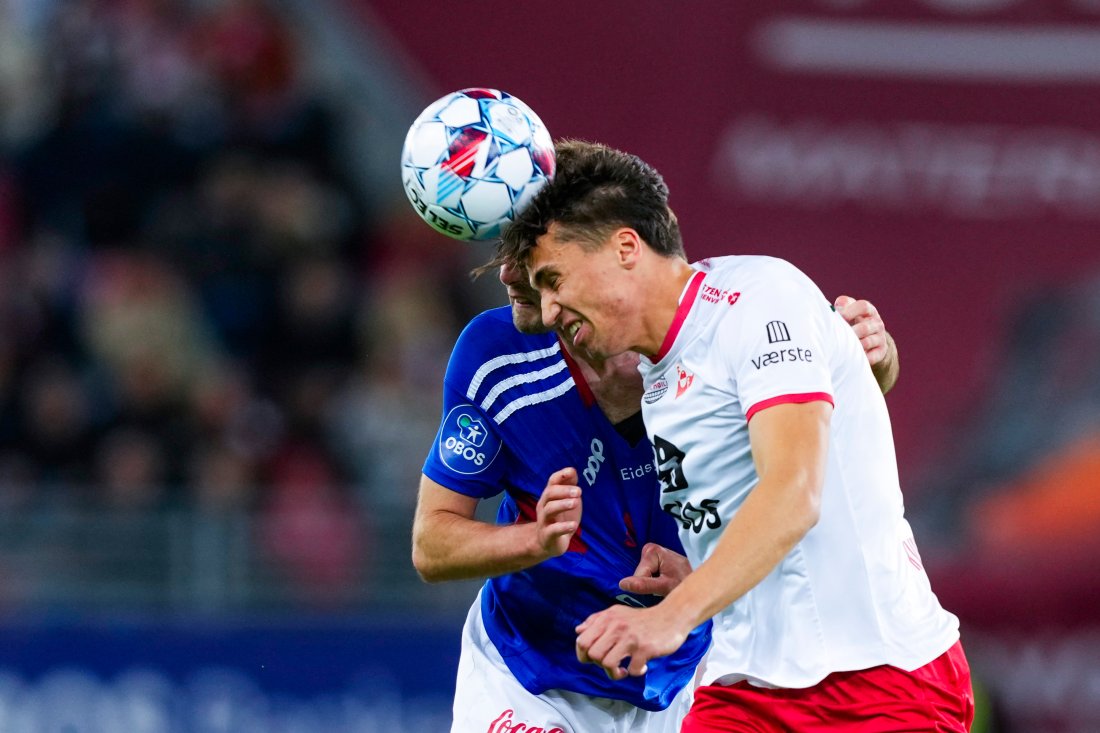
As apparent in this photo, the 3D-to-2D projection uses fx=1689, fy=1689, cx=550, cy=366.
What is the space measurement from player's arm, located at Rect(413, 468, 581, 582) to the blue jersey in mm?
69

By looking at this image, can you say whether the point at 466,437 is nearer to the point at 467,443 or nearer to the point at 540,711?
the point at 467,443

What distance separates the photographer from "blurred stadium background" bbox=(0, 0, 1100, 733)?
872cm

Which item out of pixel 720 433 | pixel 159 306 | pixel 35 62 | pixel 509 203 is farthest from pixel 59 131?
pixel 720 433

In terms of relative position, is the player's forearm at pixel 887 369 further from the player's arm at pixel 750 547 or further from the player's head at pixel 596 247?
the player's arm at pixel 750 547

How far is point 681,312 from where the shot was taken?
4.07 m

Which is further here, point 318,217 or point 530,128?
point 318,217

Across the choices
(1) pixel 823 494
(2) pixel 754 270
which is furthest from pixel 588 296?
(1) pixel 823 494

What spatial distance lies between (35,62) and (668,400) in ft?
26.9

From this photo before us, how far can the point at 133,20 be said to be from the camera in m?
11.3

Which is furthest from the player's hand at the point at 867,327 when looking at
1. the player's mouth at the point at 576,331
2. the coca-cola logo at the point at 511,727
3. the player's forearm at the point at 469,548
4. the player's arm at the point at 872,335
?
the coca-cola logo at the point at 511,727

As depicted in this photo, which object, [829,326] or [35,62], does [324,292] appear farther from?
[829,326]

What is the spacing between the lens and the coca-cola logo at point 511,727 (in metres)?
5.02

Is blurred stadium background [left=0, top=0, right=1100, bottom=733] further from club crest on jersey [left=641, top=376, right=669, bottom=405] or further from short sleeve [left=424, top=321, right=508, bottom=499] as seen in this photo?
club crest on jersey [left=641, top=376, right=669, bottom=405]

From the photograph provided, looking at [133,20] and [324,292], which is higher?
[133,20]
